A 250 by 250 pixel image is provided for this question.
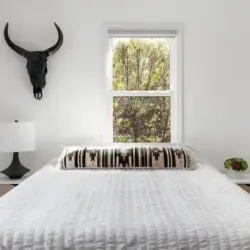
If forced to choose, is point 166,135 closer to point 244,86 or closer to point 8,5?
point 244,86

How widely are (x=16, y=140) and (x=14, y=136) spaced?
0.03 meters

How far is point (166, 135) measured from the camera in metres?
3.60

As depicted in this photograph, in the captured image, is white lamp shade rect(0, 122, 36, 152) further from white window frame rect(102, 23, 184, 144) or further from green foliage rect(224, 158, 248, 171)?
green foliage rect(224, 158, 248, 171)

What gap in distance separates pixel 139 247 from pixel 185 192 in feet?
2.18

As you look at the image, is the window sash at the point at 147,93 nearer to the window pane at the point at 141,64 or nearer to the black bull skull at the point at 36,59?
the window pane at the point at 141,64

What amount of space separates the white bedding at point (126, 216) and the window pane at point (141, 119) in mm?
1360

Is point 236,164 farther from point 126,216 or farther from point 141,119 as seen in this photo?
point 126,216

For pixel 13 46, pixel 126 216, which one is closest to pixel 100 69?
pixel 13 46

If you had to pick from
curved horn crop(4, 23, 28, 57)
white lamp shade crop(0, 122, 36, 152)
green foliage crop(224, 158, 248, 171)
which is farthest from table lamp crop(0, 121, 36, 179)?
green foliage crop(224, 158, 248, 171)

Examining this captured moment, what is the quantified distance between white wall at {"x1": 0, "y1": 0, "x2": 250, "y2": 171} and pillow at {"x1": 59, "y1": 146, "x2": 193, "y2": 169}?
0.55m

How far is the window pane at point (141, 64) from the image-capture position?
3557 mm

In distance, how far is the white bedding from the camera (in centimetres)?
139

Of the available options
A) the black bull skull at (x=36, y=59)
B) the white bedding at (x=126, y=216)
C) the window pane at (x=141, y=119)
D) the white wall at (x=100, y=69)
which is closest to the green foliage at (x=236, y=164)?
the white wall at (x=100, y=69)

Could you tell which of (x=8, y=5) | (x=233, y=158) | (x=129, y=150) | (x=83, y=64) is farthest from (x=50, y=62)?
(x=233, y=158)
